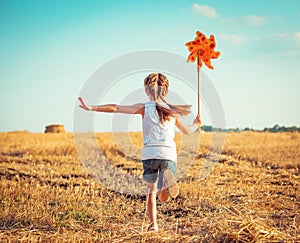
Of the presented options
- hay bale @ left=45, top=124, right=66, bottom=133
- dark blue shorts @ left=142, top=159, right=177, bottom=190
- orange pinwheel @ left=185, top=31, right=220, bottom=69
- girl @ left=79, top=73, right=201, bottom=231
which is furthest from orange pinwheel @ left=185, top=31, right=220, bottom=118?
hay bale @ left=45, top=124, right=66, bottom=133

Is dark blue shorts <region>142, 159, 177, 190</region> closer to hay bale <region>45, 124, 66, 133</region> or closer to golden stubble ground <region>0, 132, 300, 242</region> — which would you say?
golden stubble ground <region>0, 132, 300, 242</region>

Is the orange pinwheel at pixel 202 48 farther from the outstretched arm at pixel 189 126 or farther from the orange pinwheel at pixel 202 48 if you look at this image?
the outstretched arm at pixel 189 126

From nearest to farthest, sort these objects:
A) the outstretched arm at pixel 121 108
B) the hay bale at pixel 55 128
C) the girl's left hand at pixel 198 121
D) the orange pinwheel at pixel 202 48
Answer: the outstretched arm at pixel 121 108 → the girl's left hand at pixel 198 121 → the orange pinwheel at pixel 202 48 → the hay bale at pixel 55 128

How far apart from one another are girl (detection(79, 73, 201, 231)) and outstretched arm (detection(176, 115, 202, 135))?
1.2 inches

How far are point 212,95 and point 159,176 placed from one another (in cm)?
297

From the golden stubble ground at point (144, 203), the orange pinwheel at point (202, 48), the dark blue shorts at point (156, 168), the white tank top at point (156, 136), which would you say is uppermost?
the orange pinwheel at point (202, 48)

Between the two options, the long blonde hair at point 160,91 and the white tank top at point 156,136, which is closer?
the white tank top at point 156,136

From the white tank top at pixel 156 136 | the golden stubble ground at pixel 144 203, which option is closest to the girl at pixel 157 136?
the white tank top at pixel 156 136

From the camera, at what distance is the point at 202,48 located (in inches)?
264

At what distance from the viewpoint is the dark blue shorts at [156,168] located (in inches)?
207

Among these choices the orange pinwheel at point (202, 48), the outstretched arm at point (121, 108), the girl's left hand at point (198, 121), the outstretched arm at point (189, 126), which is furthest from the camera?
the orange pinwheel at point (202, 48)

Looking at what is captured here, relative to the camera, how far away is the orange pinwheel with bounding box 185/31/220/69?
21.9 ft

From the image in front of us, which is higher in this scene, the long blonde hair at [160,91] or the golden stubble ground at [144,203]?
the long blonde hair at [160,91]

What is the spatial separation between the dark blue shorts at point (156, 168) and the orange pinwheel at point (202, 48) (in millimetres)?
2190
